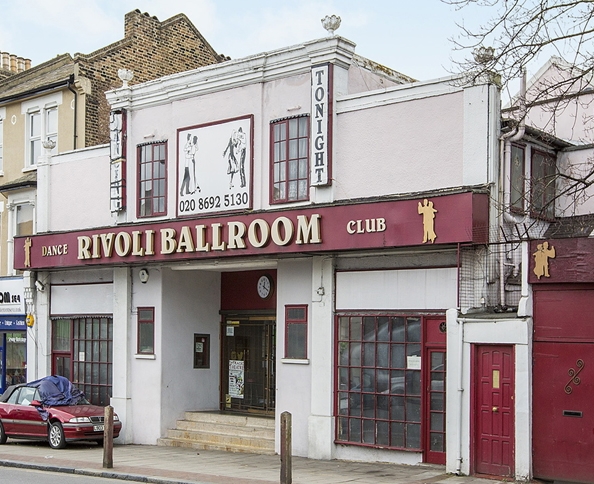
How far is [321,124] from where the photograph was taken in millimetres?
17156

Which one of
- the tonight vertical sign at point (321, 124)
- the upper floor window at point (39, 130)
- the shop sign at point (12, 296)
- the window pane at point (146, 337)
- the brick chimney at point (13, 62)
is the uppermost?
the brick chimney at point (13, 62)

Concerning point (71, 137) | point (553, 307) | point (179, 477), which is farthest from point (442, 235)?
point (71, 137)

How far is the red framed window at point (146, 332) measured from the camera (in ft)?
67.7

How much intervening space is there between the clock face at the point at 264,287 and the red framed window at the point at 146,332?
248 cm

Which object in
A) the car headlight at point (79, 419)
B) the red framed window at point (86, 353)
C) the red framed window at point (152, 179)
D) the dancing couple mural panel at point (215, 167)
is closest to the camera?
the dancing couple mural panel at point (215, 167)

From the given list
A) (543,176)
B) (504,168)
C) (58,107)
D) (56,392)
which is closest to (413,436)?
(504,168)

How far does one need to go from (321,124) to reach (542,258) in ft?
17.2

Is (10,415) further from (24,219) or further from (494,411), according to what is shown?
(494,411)

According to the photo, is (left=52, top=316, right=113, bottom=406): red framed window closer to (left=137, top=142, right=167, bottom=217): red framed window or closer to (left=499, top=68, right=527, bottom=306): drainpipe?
(left=137, top=142, right=167, bottom=217): red framed window

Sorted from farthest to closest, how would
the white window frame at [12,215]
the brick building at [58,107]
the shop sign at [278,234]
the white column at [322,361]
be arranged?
the white window frame at [12,215], the brick building at [58,107], the white column at [322,361], the shop sign at [278,234]

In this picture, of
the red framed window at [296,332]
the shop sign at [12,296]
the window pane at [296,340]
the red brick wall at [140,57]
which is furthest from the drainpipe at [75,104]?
the window pane at [296,340]

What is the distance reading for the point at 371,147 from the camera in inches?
655

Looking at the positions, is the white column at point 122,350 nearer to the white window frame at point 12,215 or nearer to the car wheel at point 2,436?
the car wheel at point 2,436

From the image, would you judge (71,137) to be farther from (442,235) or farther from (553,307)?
(553,307)
